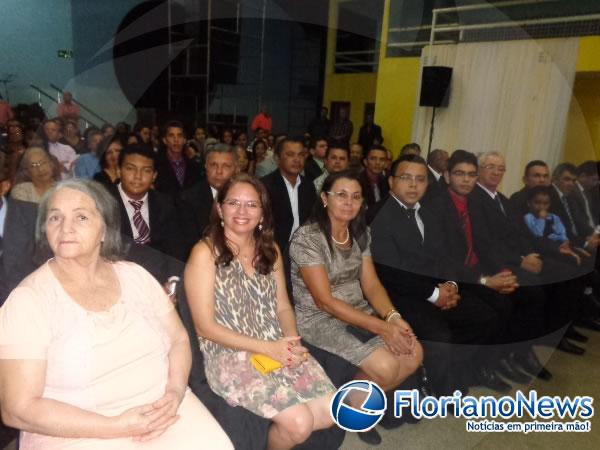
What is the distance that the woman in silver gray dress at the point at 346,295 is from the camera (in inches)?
76.4

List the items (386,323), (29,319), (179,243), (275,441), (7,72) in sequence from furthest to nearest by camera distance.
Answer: (7,72) → (179,243) → (386,323) → (275,441) → (29,319)

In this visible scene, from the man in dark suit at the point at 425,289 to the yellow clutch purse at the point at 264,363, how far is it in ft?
2.96

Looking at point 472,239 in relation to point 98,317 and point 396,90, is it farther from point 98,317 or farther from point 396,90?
point 396,90

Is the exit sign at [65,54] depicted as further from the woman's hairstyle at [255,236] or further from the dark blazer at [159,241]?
the woman's hairstyle at [255,236]

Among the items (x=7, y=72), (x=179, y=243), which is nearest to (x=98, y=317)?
(x=179, y=243)

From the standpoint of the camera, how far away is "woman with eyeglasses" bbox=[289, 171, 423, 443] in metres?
1.94

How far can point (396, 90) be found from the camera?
800 centimetres

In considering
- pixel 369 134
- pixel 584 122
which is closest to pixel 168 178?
pixel 369 134

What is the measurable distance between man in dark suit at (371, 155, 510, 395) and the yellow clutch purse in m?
0.90

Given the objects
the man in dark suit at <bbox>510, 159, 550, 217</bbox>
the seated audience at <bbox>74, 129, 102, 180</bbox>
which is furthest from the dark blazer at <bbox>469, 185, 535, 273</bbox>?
the seated audience at <bbox>74, 129, 102, 180</bbox>

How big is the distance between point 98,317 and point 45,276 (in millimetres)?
192

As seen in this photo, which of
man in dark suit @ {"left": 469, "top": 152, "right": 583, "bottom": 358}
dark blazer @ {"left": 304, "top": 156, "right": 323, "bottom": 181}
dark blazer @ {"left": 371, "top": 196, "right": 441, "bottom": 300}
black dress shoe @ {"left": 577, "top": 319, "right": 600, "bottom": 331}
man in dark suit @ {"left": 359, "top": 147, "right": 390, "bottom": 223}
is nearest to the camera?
dark blazer @ {"left": 371, "top": 196, "right": 441, "bottom": 300}
